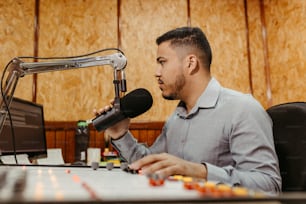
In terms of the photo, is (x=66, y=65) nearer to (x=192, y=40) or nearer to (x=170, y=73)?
(x=170, y=73)

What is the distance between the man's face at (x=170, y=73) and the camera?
1617 mm

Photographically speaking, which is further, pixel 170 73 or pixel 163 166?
pixel 170 73

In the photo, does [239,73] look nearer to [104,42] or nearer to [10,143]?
[104,42]

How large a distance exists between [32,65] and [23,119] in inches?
36.6

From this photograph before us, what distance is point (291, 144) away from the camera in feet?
4.12

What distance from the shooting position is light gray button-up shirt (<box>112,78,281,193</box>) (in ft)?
3.72

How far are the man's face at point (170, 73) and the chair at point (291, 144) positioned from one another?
511 mm

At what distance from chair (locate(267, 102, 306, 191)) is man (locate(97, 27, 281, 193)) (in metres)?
0.08

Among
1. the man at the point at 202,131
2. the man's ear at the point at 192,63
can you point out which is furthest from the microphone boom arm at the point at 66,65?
the man's ear at the point at 192,63

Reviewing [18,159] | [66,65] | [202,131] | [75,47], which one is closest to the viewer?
[66,65]

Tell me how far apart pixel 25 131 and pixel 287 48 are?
2.74 meters

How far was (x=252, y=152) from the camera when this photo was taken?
3.91 ft

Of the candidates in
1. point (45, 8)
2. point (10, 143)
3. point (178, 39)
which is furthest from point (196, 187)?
point (45, 8)

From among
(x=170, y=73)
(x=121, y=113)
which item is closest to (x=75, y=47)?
(x=170, y=73)
